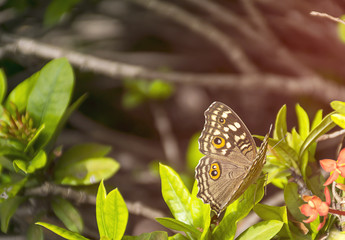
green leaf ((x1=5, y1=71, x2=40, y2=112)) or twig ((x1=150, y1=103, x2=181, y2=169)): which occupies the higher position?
green leaf ((x1=5, y1=71, x2=40, y2=112))

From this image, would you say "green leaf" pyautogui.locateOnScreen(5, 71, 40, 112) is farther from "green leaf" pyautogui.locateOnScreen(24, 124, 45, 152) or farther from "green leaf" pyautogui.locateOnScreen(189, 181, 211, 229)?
"green leaf" pyautogui.locateOnScreen(189, 181, 211, 229)

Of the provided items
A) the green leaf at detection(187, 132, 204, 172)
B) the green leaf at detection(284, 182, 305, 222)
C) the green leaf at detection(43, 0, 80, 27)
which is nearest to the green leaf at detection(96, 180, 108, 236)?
the green leaf at detection(284, 182, 305, 222)

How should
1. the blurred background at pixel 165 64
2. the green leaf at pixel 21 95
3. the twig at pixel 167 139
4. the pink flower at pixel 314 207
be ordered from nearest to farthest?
the pink flower at pixel 314 207
the green leaf at pixel 21 95
the blurred background at pixel 165 64
the twig at pixel 167 139

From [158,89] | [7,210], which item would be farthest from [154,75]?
[7,210]

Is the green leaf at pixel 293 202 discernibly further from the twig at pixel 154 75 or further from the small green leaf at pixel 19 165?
the twig at pixel 154 75

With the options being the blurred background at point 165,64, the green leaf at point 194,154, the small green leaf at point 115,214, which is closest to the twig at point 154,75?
the blurred background at point 165,64
